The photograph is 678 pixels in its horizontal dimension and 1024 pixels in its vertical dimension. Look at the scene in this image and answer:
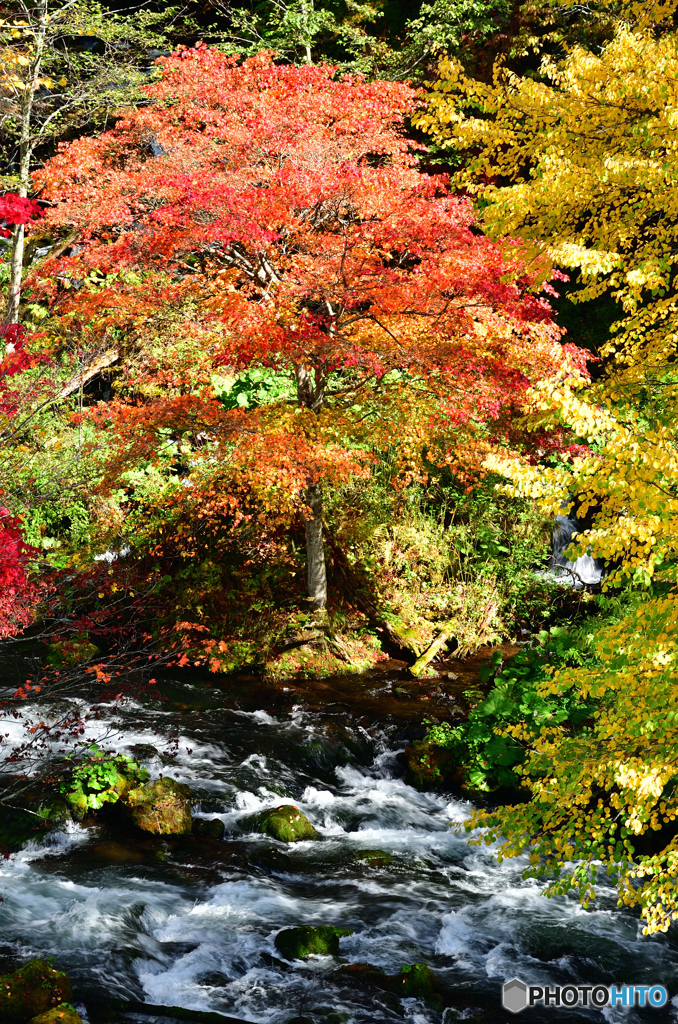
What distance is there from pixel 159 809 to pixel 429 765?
2752 mm

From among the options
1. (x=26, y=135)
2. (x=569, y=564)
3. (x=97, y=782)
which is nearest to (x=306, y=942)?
(x=97, y=782)

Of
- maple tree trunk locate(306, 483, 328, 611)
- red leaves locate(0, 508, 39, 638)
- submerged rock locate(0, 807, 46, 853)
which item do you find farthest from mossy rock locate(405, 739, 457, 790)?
red leaves locate(0, 508, 39, 638)

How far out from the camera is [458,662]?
33.7ft

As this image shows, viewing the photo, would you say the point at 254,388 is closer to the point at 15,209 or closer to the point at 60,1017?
the point at 15,209

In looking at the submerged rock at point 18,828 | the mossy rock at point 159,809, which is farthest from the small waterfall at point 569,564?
the submerged rock at point 18,828

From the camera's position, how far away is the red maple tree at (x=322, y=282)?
314 inches

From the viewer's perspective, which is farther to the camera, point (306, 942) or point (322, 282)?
point (322, 282)

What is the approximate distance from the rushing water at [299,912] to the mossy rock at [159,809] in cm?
14

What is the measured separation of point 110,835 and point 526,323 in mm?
7374

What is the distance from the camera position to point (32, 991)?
4480 millimetres

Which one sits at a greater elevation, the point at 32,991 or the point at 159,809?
the point at 32,991

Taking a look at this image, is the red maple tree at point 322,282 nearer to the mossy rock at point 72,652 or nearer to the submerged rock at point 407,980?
the mossy rock at point 72,652

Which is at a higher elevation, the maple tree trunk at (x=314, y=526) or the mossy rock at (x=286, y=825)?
the maple tree trunk at (x=314, y=526)

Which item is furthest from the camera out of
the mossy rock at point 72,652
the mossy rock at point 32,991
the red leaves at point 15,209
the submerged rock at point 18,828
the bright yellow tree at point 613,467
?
the mossy rock at point 72,652
